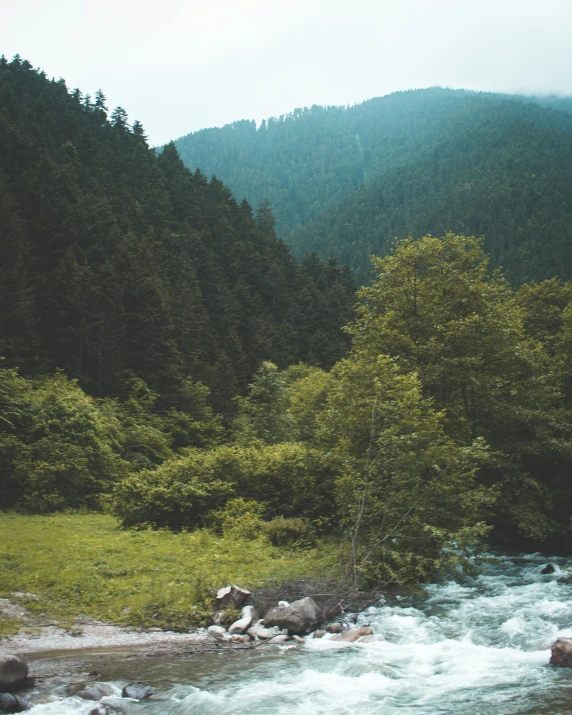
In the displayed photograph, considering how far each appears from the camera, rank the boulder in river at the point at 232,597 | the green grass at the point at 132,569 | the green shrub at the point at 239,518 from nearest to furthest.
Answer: the green grass at the point at 132,569 < the boulder in river at the point at 232,597 < the green shrub at the point at 239,518

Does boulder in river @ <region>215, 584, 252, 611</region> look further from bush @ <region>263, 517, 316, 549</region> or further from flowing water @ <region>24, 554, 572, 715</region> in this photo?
bush @ <region>263, 517, 316, 549</region>

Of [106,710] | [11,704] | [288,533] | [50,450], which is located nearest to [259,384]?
[50,450]

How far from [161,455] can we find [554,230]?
123660 millimetres

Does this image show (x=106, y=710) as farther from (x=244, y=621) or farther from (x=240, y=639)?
(x=244, y=621)

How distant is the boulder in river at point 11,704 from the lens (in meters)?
8.34

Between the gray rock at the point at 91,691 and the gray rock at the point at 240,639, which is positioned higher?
the gray rock at the point at 91,691

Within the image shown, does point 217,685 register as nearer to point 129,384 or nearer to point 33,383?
point 33,383

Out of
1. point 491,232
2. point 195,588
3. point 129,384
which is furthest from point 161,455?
point 491,232

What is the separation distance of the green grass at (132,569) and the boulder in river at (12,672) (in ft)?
→ 8.83

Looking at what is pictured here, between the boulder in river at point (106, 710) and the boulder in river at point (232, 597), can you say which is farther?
the boulder in river at point (232, 597)

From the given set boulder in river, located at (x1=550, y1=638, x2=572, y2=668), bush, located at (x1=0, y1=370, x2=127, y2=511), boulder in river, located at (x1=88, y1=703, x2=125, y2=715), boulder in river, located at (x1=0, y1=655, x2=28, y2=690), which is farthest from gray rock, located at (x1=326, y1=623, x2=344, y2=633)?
bush, located at (x1=0, y1=370, x2=127, y2=511)

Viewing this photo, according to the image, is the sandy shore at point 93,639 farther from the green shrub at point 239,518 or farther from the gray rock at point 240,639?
the green shrub at point 239,518

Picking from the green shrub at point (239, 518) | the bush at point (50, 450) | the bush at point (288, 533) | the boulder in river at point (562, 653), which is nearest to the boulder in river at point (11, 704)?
the boulder in river at point (562, 653)

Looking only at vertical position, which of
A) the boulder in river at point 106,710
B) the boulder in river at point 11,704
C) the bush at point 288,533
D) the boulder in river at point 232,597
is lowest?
the bush at point 288,533
